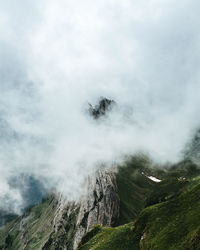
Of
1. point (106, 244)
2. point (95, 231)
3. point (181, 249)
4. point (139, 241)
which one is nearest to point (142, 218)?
point (139, 241)

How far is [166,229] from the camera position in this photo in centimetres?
3988

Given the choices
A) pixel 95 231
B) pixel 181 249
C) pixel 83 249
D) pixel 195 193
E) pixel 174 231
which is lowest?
pixel 181 249

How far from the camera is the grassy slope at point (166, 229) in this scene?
34.1m

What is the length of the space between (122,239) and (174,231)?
16630mm

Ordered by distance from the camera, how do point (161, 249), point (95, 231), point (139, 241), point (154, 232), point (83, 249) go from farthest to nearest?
point (95, 231) < point (83, 249) < point (139, 241) < point (154, 232) < point (161, 249)

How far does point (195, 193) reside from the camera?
150ft

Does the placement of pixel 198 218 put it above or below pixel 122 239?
below

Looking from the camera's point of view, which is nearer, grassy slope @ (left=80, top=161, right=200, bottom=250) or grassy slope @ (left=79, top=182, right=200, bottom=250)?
grassy slope @ (left=79, top=182, right=200, bottom=250)

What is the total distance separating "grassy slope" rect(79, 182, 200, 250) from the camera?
3415 centimetres

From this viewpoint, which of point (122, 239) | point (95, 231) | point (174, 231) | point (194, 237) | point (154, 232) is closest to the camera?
point (194, 237)

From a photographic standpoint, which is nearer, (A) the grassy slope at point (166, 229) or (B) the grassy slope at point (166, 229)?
(B) the grassy slope at point (166, 229)

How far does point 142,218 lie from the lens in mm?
49875

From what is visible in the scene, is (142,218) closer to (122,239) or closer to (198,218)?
(122,239)

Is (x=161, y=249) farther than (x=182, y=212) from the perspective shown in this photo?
No
